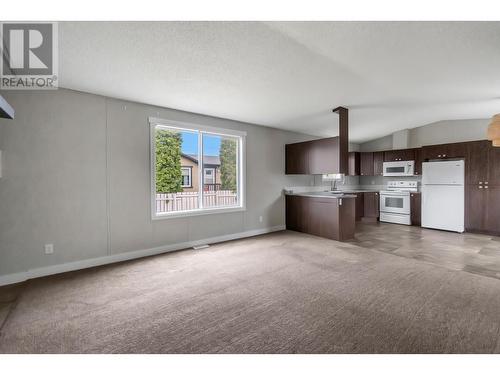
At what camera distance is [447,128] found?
618 centimetres

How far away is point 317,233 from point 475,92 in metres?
3.61

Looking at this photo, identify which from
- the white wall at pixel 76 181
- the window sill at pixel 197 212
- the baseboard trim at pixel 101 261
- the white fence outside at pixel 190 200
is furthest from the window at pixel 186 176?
the baseboard trim at pixel 101 261

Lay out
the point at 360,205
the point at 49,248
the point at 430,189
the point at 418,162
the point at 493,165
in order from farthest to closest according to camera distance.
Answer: the point at 360,205 → the point at 418,162 → the point at 430,189 → the point at 493,165 → the point at 49,248

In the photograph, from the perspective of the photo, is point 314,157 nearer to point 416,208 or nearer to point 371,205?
point 371,205

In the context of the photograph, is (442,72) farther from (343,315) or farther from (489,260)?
(343,315)

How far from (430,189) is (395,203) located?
95cm

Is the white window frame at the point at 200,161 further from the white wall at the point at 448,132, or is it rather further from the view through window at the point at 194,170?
the white wall at the point at 448,132

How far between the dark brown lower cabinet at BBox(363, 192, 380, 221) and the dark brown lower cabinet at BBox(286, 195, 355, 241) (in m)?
2.63

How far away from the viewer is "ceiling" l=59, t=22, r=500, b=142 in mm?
2189

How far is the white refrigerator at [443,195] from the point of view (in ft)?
17.8

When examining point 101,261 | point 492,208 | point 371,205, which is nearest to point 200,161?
point 101,261

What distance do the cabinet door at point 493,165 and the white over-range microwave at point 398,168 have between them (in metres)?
1.47

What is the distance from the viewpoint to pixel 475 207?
5.38m
